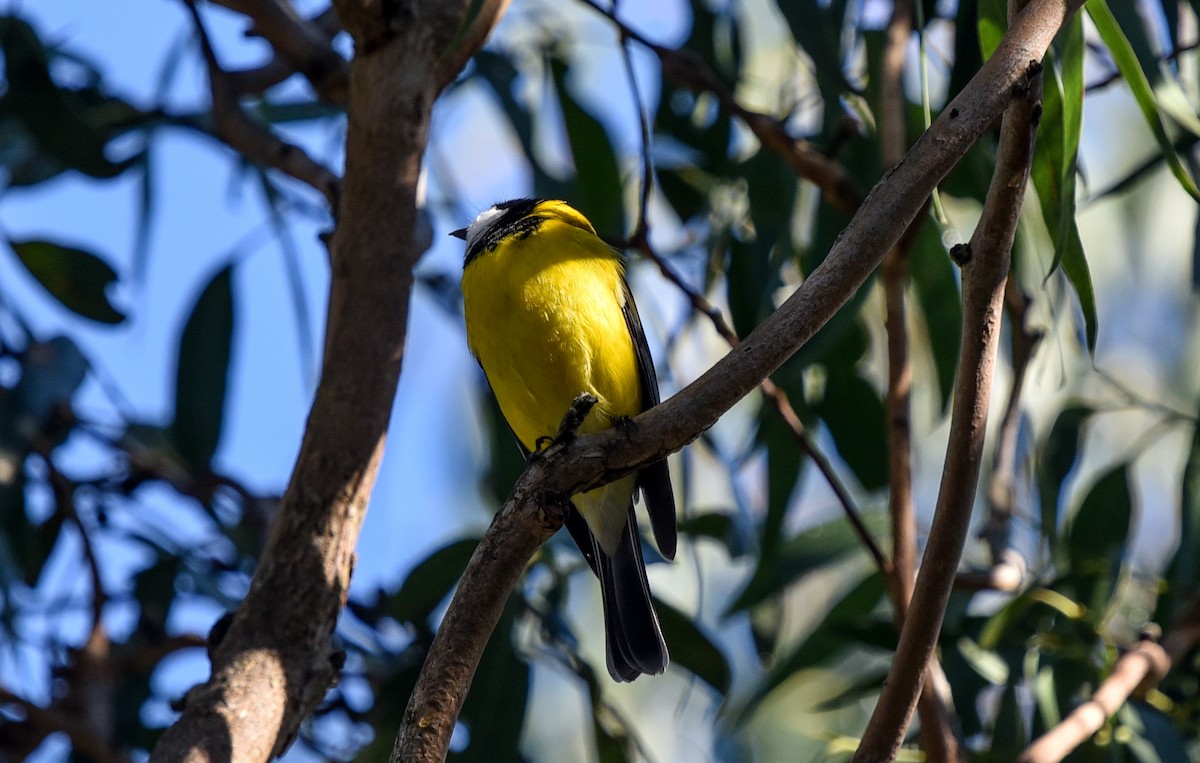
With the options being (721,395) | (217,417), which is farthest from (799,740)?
(721,395)

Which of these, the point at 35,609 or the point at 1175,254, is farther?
the point at 1175,254

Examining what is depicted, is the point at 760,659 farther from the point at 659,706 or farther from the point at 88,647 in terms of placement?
the point at 659,706

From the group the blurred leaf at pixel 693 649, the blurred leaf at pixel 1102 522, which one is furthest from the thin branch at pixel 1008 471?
the blurred leaf at pixel 693 649

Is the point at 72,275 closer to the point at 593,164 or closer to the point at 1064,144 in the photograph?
the point at 593,164

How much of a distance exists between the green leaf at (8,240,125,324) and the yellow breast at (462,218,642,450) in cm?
72

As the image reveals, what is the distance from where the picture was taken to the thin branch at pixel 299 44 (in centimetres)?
217

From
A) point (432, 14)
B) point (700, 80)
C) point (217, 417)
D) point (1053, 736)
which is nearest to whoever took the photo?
point (1053, 736)

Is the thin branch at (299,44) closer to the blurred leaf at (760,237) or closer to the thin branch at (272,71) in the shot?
the thin branch at (272,71)

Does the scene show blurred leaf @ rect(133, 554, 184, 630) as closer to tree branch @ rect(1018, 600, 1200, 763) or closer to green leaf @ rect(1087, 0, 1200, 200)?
tree branch @ rect(1018, 600, 1200, 763)

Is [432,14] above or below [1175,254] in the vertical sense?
below

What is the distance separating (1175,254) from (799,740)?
3499 mm

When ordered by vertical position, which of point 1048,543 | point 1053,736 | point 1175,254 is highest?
point 1175,254

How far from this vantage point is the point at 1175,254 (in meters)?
6.25

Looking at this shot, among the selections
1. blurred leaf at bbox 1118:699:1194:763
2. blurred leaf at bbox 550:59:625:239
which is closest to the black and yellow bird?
blurred leaf at bbox 550:59:625:239
